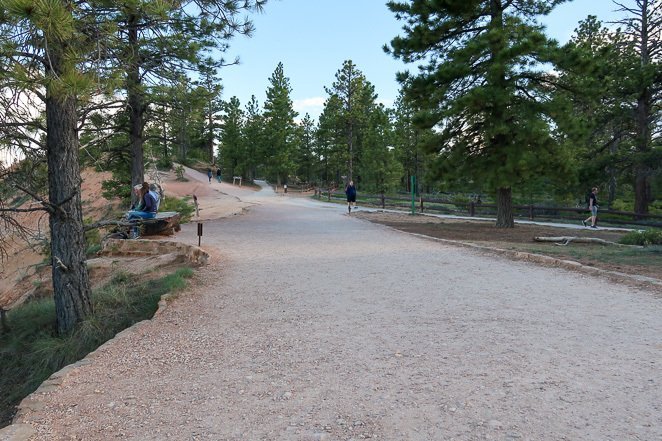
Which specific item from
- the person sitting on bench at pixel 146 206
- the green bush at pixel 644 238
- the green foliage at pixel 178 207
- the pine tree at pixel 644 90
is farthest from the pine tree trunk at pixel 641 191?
the person sitting on bench at pixel 146 206

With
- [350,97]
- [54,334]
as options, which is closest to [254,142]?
[350,97]

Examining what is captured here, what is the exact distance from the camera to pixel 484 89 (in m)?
13.2

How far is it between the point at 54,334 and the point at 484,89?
40.6 ft

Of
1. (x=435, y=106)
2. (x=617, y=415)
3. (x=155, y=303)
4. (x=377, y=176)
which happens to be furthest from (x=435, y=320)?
(x=377, y=176)

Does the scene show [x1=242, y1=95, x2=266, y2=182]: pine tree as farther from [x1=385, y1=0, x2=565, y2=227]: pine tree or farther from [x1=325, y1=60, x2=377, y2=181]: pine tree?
[x1=385, y1=0, x2=565, y2=227]: pine tree

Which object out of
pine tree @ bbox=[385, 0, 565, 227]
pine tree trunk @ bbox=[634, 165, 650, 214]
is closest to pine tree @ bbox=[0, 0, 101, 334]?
pine tree @ bbox=[385, 0, 565, 227]

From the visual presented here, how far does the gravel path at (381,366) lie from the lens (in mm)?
3055

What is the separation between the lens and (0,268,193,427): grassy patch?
552 cm

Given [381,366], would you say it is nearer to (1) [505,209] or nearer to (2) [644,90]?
(1) [505,209]

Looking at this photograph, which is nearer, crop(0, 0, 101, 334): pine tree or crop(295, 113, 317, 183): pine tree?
crop(0, 0, 101, 334): pine tree

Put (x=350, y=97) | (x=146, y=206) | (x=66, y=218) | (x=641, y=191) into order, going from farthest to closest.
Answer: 1. (x=350, y=97)
2. (x=641, y=191)
3. (x=146, y=206)
4. (x=66, y=218)

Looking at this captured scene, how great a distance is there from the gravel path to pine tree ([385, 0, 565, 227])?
7.49m

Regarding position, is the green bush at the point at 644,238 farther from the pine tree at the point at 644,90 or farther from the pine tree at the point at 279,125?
the pine tree at the point at 279,125

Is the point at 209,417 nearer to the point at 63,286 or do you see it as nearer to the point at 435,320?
the point at 435,320
